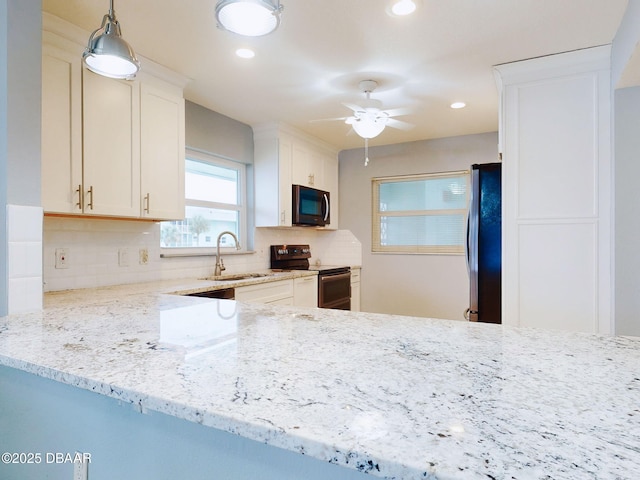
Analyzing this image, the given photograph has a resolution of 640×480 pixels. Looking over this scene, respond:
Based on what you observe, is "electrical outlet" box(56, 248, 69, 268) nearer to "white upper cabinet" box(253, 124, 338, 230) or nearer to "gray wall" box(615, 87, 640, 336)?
"white upper cabinet" box(253, 124, 338, 230)

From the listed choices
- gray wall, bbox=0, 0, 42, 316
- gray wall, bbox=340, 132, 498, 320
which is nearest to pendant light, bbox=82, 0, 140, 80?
gray wall, bbox=0, 0, 42, 316

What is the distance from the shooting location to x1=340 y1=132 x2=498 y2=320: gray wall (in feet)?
13.5

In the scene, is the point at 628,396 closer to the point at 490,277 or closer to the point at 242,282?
the point at 490,277

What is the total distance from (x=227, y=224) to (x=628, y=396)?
11.0 ft

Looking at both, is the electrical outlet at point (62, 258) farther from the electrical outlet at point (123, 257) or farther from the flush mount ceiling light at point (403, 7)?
the flush mount ceiling light at point (403, 7)

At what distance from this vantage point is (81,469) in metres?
0.96

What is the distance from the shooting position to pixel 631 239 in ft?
6.99

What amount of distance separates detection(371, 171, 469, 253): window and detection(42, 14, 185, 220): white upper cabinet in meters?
2.59

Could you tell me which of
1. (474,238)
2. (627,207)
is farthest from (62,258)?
(627,207)

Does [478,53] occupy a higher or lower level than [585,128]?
higher

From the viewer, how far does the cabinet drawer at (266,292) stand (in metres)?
2.88

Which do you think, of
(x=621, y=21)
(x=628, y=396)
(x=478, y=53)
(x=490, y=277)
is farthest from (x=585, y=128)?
(x=628, y=396)

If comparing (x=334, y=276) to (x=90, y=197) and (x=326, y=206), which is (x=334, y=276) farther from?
(x=90, y=197)

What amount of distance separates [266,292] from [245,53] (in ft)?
5.82
